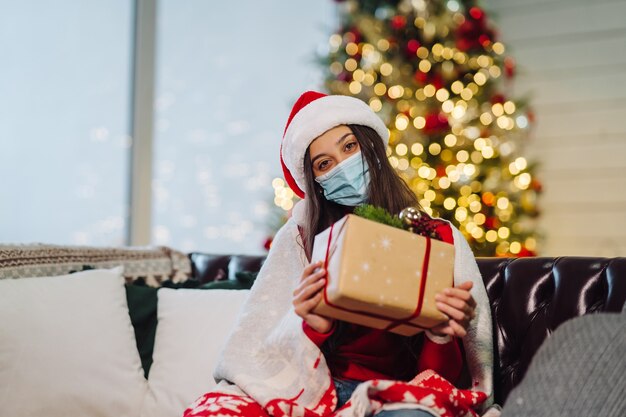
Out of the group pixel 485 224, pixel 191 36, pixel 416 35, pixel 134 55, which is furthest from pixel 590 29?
pixel 134 55

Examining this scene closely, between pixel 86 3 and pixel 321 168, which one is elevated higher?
pixel 86 3

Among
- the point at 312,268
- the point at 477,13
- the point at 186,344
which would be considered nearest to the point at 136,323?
the point at 186,344

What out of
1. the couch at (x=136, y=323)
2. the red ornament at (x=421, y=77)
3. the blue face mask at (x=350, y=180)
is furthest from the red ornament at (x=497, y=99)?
the blue face mask at (x=350, y=180)

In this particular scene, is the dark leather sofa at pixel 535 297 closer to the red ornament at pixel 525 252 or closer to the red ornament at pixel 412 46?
the red ornament at pixel 525 252

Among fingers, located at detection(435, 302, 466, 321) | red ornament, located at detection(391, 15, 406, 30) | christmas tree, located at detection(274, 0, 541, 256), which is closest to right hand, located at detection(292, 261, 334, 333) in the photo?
fingers, located at detection(435, 302, 466, 321)

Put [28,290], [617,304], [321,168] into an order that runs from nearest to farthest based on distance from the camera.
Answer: [617,304], [321,168], [28,290]

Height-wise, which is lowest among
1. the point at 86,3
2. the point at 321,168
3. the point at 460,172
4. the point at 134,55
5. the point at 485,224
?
the point at 485,224

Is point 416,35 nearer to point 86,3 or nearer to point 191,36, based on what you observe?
point 191,36

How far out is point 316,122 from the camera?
1.72m

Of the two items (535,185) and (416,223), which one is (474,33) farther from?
(416,223)

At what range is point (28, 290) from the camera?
6.37 ft

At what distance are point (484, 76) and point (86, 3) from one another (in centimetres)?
232

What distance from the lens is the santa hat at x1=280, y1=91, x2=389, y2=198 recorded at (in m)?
1.72

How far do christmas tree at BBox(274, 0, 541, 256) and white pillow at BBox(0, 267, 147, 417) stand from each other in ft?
6.82
